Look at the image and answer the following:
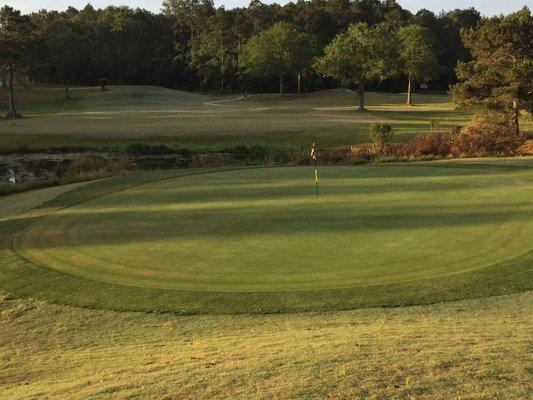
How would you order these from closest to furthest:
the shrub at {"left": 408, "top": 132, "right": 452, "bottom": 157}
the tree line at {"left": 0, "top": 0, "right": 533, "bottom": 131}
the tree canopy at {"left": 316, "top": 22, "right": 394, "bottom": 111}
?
the shrub at {"left": 408, "top": 132, "right": 452, "bottom": 157} < the tree canopy at {"left": 316, "top": 22, "right": 394, "bottom": 111} < the tree line at {"left": 0, "top": 0, "right": 533, "bottom": 131}

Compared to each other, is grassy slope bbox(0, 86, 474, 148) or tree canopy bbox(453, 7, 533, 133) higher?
tree canopy bbox(453, 7, 533, 133)

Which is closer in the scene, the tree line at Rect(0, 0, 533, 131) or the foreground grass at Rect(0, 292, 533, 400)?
the foreground grass at Rect(0, 292, 533, 400)

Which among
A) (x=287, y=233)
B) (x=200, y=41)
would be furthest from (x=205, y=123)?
(x=200, y=41)

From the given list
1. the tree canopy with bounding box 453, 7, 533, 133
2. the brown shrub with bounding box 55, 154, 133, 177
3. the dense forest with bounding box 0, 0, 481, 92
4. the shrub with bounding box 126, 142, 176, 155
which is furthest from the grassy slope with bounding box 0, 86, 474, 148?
the dense forest with bounding box 0, 0, 481, 92

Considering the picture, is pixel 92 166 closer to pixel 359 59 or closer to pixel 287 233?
pixel 287 233

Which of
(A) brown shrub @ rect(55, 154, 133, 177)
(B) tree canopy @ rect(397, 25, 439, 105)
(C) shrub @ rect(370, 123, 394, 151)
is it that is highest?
(B) tree canopy @ rect(397, 25, 439, 105)

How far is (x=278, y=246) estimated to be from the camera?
40.9 ft

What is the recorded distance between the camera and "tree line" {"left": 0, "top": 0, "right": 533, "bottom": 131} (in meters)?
69.8

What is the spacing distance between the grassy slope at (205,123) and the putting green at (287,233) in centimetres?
2243

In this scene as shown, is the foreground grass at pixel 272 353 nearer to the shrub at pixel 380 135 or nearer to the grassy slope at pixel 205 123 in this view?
the shrub at pixel 380 135

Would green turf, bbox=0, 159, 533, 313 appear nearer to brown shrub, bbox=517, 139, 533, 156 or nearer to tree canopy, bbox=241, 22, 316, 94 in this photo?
brown shrub, bbox=517, 139, 533, 156

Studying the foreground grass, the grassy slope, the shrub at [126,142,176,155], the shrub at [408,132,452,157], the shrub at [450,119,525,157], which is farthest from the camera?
the grassy slope

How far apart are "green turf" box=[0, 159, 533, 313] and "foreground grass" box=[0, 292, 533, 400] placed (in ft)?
1.90

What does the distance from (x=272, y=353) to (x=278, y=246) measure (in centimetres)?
535
